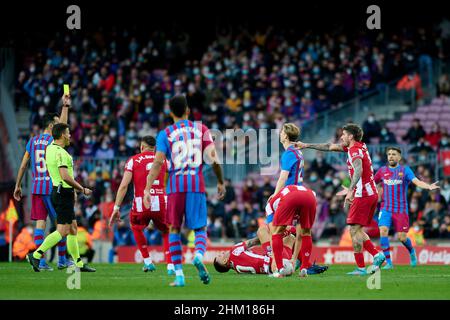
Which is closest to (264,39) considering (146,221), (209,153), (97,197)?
(97,197)

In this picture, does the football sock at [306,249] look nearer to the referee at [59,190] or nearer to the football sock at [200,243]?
the football sock at [200,243]

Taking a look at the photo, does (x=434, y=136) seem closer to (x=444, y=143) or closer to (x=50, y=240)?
(x=444, y=143)

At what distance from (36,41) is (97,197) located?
1050cm

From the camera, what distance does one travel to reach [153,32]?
38.4 meters

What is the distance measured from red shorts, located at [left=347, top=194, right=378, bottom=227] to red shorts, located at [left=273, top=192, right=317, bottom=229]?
137cm

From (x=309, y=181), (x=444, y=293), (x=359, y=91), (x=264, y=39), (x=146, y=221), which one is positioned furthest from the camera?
(x=264, y=39)

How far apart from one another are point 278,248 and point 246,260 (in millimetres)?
1934

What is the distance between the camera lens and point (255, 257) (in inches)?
654

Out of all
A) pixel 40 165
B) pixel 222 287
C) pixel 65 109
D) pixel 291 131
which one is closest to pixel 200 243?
pixel 222 287

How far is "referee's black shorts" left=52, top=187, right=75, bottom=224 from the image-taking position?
1606 cm

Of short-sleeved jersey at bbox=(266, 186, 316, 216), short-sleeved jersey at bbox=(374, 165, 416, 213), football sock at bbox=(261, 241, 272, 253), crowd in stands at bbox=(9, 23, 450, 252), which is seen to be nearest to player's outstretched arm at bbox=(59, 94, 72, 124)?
football sock at bbox=(261, 241, 272, 253)

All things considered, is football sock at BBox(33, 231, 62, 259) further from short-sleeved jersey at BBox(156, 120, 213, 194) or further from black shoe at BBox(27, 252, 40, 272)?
short-sleeved jersey at BBox(156, 120, 213, 194)

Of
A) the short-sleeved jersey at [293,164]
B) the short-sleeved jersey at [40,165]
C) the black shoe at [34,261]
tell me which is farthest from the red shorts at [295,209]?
the short-sleeved jersey at [40,165]
